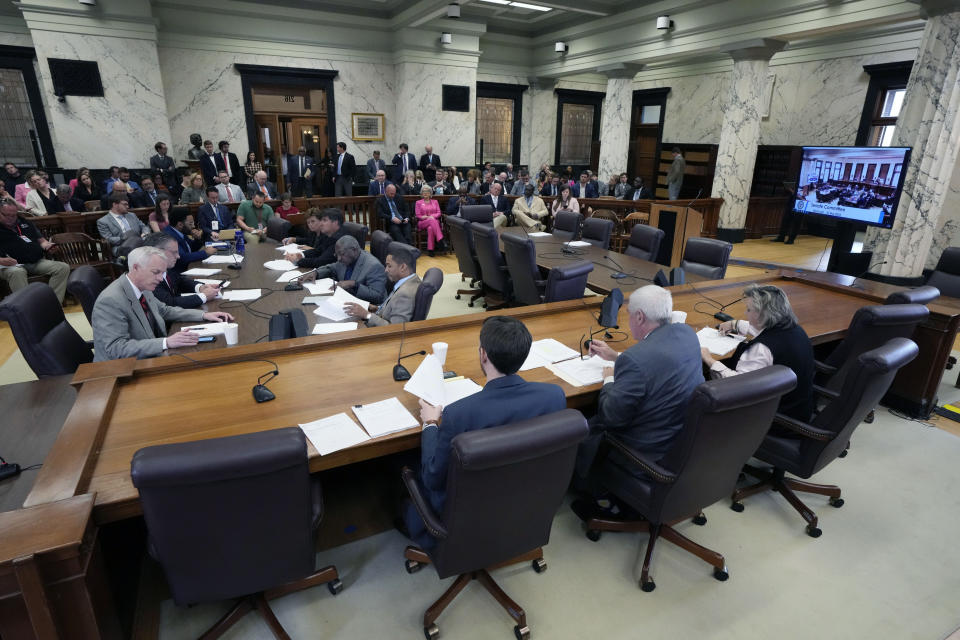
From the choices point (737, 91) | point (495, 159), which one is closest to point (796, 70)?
point (737, 91)

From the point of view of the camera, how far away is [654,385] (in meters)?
2.17

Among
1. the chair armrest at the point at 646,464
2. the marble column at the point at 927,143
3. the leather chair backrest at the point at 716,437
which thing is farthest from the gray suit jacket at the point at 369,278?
the marble column at the point at 927,143

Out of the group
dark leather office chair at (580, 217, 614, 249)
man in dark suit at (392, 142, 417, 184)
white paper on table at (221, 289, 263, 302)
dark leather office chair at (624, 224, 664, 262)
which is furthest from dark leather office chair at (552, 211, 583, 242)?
man in dark suit at (392, 142, 417, 184)

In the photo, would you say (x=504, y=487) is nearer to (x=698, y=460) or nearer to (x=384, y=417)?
(x=384, y=417)

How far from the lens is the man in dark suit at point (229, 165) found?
9.52m

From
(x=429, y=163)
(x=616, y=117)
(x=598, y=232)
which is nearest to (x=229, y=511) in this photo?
(x=598, y=232)

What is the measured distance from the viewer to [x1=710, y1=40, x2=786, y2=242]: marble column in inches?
345

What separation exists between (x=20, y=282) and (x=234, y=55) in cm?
678

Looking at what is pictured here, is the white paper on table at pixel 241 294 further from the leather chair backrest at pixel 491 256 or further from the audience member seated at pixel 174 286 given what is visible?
the leather chair backrest at pixel 491 256

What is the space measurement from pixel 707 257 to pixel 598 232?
1.51 metres

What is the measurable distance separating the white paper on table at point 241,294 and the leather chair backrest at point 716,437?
9.82ft

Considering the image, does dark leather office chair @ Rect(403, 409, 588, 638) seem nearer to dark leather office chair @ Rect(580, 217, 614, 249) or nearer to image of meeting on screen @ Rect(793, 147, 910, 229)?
dark leather office chair @ Rect(580, 217, 614, 249)

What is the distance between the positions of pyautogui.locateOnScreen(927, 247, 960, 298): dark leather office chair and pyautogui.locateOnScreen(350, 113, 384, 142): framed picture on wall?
10.1 m

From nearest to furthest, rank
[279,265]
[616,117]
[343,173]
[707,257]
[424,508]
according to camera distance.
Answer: [424,508]
[279,265]
[707,257]
[343,173]
[616,117]
